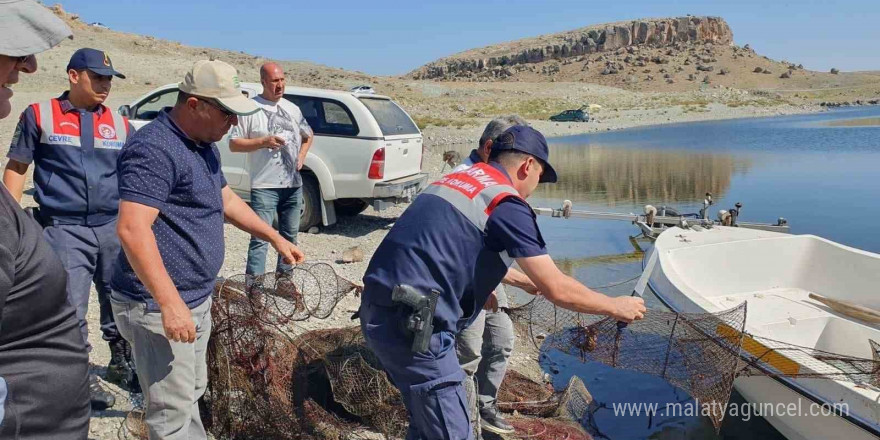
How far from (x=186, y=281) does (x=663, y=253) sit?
533 centimetres

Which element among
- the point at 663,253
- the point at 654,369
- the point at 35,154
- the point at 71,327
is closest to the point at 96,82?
the point at 35,154

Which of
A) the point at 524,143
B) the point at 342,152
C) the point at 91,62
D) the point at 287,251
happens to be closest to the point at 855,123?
the point at 342,152

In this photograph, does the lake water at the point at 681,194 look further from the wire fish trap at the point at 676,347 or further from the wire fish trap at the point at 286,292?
the wire fish trap at the point at 286,292

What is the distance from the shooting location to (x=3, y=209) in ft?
5.36

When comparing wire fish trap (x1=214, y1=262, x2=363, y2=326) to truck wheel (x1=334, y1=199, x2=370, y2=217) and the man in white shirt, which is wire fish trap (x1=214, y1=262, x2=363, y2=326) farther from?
truck wheel (x1=334, y1=199, x2=370, y2=217)

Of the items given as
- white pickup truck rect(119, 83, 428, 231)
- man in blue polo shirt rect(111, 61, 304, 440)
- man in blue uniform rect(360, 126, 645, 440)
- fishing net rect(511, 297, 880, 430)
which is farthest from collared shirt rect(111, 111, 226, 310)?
white pickup truck rect(119, 83, 428, 231)

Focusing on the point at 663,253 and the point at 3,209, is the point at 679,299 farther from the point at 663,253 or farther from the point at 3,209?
the point at 3,209

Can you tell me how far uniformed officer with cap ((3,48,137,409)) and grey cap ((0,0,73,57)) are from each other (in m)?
2.43

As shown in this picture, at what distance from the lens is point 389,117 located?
9.74 m

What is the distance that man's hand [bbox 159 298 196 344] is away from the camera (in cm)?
282

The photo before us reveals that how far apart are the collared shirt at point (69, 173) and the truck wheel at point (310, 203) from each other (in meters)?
5.43

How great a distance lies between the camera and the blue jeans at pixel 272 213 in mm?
5992

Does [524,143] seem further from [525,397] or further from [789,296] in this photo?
[789,296]

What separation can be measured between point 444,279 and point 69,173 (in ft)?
8.09
